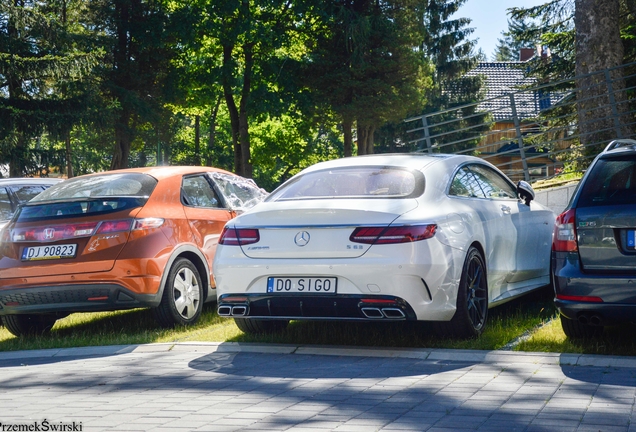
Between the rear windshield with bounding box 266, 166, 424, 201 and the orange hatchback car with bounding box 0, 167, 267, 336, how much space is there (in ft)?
4.78

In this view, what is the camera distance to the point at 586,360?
612 cm

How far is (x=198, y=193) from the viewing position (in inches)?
366

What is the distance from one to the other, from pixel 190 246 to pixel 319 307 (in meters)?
2.44

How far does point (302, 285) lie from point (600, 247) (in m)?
2.21

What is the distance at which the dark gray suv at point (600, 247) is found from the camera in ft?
20.0

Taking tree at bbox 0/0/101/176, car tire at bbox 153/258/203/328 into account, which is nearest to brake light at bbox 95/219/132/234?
car tire at bbox 153/258/203/328

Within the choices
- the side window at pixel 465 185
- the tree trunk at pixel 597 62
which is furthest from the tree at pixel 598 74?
the side window at pixel 465 185

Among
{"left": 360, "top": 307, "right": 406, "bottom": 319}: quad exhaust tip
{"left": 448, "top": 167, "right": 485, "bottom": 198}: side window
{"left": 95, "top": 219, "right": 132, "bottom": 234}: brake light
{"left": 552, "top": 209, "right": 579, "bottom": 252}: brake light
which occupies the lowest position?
{"left": 360, "top": 307, "right": 406, "bottom": 319}: quad exhaust tip

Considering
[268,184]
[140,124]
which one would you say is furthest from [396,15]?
[268,184]

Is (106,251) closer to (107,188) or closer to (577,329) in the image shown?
(107,188)

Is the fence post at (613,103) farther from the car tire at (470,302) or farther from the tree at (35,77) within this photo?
the tree at (35,77)

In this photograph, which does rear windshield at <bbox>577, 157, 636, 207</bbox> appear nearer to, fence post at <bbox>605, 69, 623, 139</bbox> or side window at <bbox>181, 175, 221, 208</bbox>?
side window at <bbox>181, 175, 221, 208</bbox>

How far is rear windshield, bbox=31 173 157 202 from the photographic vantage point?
8430 millimetres

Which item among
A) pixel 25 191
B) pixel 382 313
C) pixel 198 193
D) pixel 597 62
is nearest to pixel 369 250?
pixel 382 313
